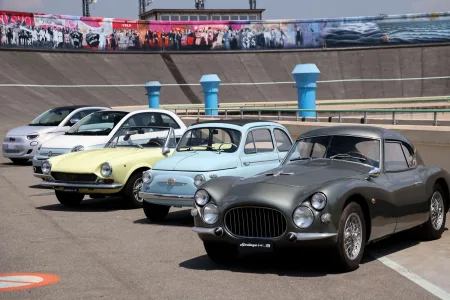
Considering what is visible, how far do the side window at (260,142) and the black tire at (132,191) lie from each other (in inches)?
87.2

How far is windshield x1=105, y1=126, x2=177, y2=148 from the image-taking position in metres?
14.1

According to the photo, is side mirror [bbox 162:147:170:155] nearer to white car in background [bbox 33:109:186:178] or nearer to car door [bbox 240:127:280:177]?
car door [bbox 240:127:280:177]

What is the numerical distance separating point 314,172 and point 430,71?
61.4 m

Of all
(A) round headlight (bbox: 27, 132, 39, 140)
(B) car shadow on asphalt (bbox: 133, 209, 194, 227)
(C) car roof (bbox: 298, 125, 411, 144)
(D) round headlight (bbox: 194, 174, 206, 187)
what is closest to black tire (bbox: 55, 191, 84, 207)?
(B) car shadow on asphalt (bbox: 133, 209, 194, 227)

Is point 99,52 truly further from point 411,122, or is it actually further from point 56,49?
point 411,122

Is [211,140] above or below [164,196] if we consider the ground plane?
above

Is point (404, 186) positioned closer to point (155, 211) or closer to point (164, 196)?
point (164, 196)

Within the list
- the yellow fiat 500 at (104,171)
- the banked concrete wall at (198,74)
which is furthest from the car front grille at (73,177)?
the banked concrete wall at (198,74)

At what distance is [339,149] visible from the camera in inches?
353

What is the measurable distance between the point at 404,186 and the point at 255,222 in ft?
6.63

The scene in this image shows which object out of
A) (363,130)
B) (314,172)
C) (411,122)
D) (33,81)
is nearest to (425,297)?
(314,172)

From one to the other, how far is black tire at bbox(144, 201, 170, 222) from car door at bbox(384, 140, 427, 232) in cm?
388

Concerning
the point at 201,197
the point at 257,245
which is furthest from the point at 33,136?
the point at 257,245

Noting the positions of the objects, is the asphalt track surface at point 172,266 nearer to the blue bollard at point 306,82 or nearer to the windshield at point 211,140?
the windshield at point 211,140
